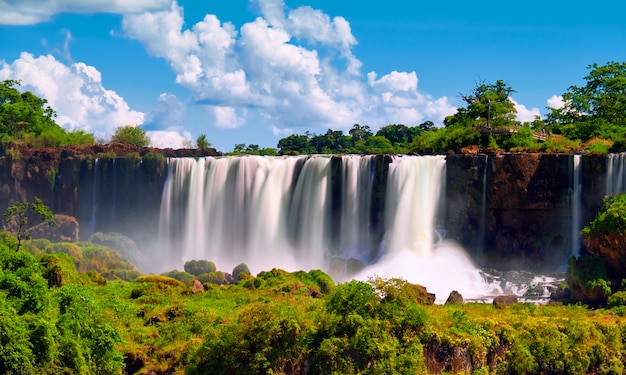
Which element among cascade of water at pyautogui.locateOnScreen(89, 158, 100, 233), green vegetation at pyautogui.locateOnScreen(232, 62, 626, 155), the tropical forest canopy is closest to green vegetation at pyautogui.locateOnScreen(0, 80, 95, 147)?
the tropical forest canopy

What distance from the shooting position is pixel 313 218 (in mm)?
48719

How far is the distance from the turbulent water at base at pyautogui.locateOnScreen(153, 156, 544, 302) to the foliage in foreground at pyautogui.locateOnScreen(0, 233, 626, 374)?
13.8 metres

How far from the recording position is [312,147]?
303 ft

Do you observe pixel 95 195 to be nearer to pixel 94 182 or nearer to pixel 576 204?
pixel 94 182

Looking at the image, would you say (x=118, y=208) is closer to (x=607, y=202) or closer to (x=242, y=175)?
(x=242, y=175)

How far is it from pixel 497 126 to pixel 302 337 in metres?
32.5

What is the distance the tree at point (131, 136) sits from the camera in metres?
74.2

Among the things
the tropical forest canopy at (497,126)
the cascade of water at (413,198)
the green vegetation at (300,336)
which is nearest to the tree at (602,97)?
the tropical forest canopy at (497,126)

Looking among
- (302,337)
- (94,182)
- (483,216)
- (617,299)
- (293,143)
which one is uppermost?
(293,143)

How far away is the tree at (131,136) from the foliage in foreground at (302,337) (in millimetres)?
46837

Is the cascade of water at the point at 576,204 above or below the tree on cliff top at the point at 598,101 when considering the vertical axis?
below

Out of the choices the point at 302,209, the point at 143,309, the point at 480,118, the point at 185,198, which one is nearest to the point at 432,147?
the point at 480,118

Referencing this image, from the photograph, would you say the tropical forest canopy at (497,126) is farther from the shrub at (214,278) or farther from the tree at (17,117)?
the shrub at (214,278)

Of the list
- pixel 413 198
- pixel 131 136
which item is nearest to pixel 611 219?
pixel 413 198
